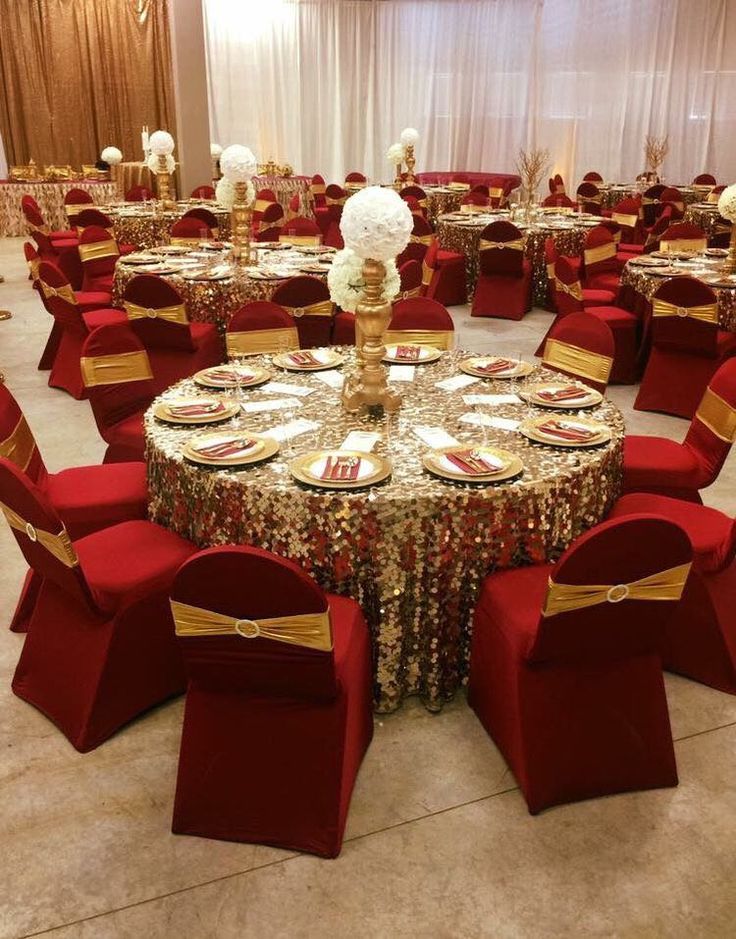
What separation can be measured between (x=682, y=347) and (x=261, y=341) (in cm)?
266

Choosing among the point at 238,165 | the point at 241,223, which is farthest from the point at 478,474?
the point at 241,223

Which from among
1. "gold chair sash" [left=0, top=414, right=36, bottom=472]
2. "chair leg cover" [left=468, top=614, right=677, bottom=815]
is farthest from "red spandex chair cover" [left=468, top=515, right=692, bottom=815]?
"gold chair sash" [left=0, top=414, right=36, bottom=472]

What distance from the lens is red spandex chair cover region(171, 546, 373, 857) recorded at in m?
1.82

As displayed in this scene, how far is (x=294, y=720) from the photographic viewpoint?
1977mm

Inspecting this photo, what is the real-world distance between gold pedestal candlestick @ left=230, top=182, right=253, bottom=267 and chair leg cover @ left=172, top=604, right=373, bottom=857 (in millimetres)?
3583

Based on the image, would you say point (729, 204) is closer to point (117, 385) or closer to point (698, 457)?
point (698, 457)

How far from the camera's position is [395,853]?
2023 mm

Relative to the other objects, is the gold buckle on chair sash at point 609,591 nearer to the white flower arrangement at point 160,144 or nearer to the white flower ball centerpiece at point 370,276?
the white flower ball centerpiece at point 370,276

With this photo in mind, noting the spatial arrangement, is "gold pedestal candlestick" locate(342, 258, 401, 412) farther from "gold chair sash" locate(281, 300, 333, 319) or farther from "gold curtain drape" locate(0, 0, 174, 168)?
"gold curtain drape" locate(0, 0, 174, 168)

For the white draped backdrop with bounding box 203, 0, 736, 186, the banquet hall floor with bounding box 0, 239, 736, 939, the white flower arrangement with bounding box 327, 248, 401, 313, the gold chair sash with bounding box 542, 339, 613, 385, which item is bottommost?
the banquet hall floor with bounding box 0, 239, 736, 939

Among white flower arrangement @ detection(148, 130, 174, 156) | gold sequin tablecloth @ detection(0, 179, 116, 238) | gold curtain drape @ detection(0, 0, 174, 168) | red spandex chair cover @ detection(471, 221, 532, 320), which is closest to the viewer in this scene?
red spandex chair cover @ detection(471, 221, 532, 320)

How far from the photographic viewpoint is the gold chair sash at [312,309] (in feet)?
15.3

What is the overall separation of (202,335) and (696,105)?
10.5 m

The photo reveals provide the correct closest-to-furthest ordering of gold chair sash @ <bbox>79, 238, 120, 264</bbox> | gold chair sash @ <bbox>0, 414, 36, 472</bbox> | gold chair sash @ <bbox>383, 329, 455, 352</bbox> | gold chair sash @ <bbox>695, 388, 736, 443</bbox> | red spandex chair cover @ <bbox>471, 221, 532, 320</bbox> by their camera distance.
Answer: gold chair sash @ <bbox>0, 414, 36, 472</bbox>, gold chair sash @ <bbox>695, 388, 736, 443</bbox>, gold chair sash @ <bbox>383, 329, 455, 352</bbox>, gold chair sash @ <bbox>79, 238, 120, 264</bbox>, red spandex chair cover @ <bbox>471, 221, 532, 320</bbox>
